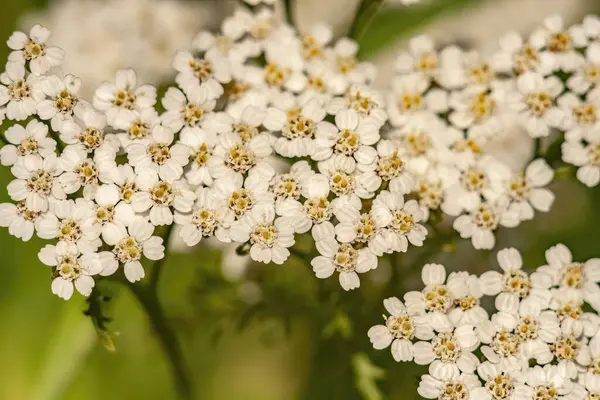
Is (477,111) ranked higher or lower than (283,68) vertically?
lower

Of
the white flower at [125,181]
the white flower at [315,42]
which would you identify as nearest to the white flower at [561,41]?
the white flower at [315,42]

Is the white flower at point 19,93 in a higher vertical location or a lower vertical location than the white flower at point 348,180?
higher

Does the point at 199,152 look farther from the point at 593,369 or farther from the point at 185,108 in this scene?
the point at 593,369

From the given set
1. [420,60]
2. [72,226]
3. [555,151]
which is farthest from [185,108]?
[555,151]

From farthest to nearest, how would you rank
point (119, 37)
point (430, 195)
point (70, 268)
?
point (119, 37) < point (430, 195) < point (70, 268)

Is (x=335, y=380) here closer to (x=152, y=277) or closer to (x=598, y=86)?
(x=152, y=277)

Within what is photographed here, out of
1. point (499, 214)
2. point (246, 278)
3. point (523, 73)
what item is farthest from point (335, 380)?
point (523, 73)

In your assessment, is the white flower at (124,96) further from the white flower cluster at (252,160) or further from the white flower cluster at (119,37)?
the white flower cluster at (119,37)

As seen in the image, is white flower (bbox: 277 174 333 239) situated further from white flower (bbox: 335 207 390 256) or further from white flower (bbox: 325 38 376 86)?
white flower (bbox: 325 38 376 86)
